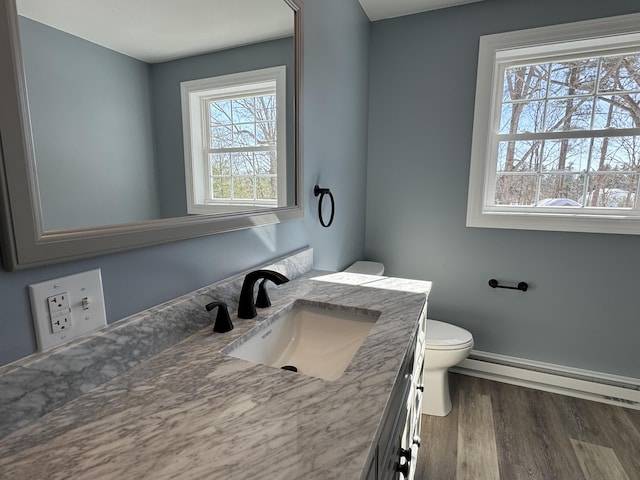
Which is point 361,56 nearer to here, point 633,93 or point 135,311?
point 633,93

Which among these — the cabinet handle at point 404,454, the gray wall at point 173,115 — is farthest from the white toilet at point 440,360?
the gray wall at point 173,115

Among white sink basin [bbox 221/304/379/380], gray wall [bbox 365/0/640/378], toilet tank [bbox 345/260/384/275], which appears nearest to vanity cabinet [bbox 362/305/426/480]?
white sink basin [bbox 221/304/379/380]

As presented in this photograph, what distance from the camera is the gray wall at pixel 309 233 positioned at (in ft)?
1.90

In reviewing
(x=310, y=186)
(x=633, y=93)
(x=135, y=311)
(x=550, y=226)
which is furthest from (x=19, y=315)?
(x=633, y=93)

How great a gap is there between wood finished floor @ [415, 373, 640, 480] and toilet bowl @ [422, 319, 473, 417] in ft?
0.24

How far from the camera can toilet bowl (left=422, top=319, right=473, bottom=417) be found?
1.82m

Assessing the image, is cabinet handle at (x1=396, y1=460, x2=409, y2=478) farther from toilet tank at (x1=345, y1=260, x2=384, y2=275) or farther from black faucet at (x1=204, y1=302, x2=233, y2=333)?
toilet tank at (x1=345, y1=260, x2=384, y2=275)

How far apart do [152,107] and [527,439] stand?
2.24 m

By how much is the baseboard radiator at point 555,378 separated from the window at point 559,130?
36.0 inches

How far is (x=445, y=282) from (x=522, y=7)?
178 centimetres

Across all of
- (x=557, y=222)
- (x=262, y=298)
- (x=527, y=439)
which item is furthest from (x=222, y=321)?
Result: (x=557, y=222)

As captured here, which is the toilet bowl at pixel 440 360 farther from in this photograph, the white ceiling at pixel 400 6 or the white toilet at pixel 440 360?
the white ceiling at pixel 400 6

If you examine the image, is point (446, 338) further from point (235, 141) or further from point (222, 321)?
point (235, 141)

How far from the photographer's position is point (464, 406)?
78.0 inches
